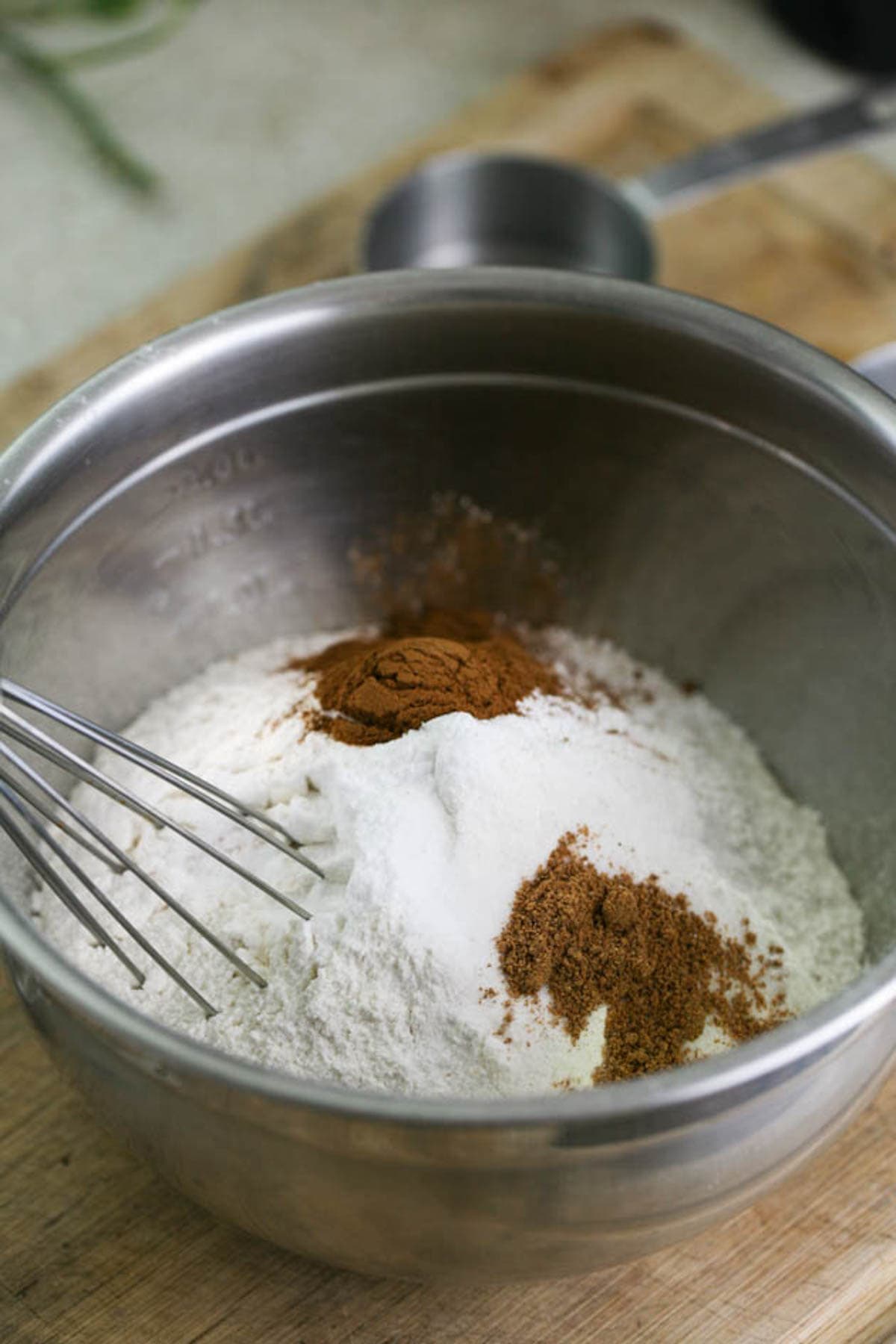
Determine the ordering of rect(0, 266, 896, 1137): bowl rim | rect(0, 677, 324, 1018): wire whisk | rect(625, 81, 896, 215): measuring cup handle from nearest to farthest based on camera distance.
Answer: rect(0, 266, 896, 1137): bowl rim
rect(0, 677, 324, 1018): wire whisk
rect(625, 81, 896, 215): measuring cup handle

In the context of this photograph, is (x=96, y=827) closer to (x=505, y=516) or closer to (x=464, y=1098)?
(x=464, y=1098)

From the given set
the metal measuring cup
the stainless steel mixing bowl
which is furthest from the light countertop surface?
the stainless steel mixing bowl

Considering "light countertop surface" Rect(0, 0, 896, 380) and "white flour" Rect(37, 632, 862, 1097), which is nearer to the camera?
"white flour" Rect(37, 632, 862, 1097)

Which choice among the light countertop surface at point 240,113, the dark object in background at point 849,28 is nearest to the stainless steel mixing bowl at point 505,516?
the light countertop surface at point 240,113

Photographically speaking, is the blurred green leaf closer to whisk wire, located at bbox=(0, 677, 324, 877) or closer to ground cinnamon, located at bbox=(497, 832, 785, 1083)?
Result: whisk wire, located at bbox=(0, 677, 324, 877)

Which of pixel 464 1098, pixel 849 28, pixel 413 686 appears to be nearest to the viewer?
pixel 464 1098

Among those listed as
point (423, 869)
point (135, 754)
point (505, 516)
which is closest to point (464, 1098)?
point (423, 869)

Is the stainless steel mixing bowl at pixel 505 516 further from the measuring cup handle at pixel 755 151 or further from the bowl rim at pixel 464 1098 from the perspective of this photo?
the measuring cup handle at pixel 755 151
